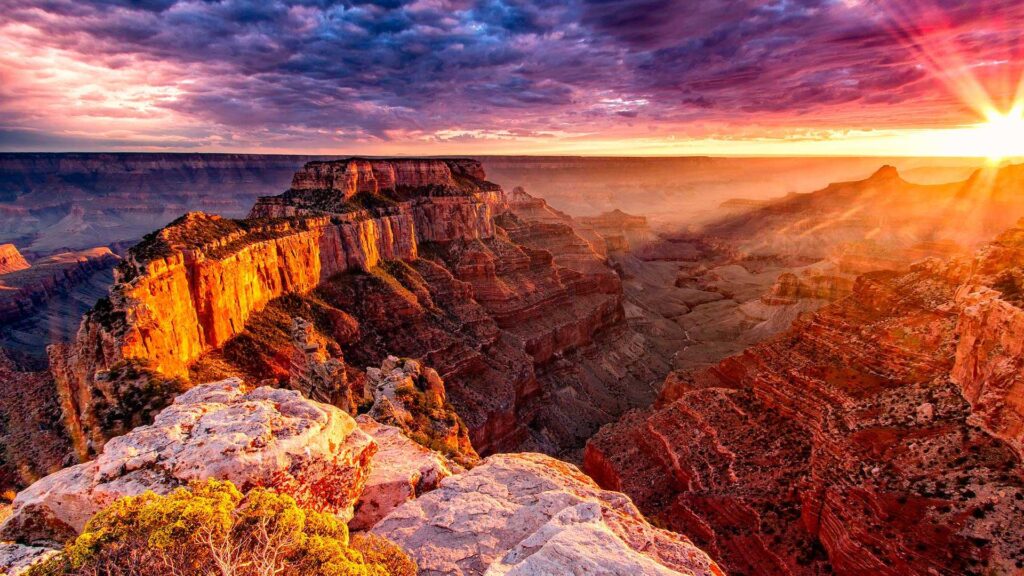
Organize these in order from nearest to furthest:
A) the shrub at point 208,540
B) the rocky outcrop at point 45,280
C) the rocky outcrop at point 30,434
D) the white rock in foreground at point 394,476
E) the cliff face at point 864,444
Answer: the shrub at point 208,540, the white rock in foreground at point 394,476, the cliff face at point 864,444, the rocky outcrop at point 30,434, the rocky outcrop at point 45,280

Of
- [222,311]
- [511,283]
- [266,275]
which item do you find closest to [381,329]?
[266,275]

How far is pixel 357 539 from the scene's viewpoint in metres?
13.4

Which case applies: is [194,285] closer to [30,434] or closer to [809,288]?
[30,434]

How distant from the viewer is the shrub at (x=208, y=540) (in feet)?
29.6

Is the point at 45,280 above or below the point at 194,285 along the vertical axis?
below

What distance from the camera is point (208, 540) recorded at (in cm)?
951

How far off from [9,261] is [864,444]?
18020cm

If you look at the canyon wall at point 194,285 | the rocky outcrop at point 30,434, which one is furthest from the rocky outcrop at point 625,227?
the rocky outcrop at point 30,434

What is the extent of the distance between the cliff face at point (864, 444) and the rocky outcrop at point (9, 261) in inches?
6242

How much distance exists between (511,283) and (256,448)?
2240 inches

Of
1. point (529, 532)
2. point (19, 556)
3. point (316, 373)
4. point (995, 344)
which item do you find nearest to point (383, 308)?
point (316, 373)

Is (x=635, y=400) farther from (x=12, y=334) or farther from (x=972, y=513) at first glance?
(x=12, y=334)

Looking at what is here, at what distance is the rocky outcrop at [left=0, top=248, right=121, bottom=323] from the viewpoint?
9594 cm

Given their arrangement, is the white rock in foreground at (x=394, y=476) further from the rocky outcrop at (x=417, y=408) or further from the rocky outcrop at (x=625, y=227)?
the rocky outcrop at (x=625, y=227)
